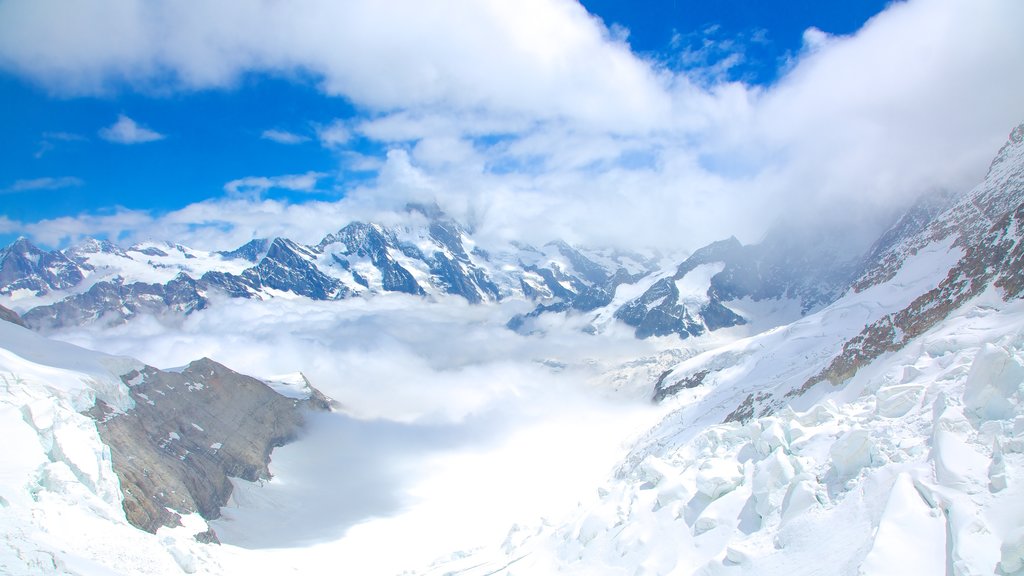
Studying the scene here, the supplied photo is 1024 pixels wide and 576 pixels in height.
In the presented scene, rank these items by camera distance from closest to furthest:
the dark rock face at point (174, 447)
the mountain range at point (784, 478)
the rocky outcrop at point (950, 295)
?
the mountain range at point (784, 478) → the rocky outcrop at point (950, 295) → the dark rock face at point (174, 447)

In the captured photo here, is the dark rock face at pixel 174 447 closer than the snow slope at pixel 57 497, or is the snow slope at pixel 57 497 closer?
the snow slope at pixel 57 497

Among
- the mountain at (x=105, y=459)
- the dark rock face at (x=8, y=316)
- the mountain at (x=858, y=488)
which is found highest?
the dark rock face at (x=8, y=316)

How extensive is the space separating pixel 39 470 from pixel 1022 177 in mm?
190145

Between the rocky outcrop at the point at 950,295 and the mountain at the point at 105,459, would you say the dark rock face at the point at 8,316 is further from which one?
the rocky outcrop at the point at 950,295

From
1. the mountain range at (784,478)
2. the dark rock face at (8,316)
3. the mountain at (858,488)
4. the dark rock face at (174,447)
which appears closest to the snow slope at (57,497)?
the mountain range at (784,478)

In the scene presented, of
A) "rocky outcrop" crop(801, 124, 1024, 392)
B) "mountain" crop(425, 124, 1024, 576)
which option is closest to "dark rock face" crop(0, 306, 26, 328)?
"mountain" crop(425, 124, 1024, 576)

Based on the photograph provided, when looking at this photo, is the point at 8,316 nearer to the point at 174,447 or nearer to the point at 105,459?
the point at 174,447

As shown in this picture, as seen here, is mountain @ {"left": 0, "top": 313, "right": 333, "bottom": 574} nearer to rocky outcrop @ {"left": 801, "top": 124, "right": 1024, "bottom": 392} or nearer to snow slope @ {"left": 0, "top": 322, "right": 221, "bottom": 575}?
snow slope @ {"left": 0, "top": 322, "right": 221, "bottom": 575}

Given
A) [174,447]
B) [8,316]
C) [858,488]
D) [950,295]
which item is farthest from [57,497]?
[8,316]

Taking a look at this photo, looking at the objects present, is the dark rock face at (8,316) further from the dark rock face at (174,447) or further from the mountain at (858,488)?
the mountain at (858,488)

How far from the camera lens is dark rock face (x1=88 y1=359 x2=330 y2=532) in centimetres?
11069

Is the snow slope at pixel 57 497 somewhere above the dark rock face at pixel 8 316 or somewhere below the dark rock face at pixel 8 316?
below

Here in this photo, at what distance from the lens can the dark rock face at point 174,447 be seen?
363 ft

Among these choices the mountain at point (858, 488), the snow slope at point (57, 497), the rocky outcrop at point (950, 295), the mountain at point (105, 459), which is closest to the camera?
the mountain at point (858, 488)
